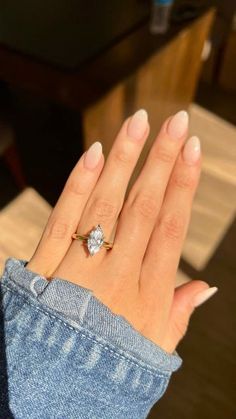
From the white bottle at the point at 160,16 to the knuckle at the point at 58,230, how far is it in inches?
36.2

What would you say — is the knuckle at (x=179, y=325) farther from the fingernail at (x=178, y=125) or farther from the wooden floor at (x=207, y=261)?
the wooden floor at (x=207, y=261)

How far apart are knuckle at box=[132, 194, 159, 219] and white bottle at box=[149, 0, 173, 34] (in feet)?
2.76

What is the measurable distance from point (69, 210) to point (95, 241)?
0.29 feet

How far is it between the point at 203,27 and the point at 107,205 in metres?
1.08

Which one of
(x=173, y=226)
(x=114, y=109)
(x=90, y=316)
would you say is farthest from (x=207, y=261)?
(x=90, y=316)

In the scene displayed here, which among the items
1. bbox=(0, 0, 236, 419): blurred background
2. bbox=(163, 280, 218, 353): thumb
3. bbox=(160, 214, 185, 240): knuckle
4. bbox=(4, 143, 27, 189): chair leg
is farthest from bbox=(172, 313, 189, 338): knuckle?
bbox=(4, 143, 27, 189): chair leg

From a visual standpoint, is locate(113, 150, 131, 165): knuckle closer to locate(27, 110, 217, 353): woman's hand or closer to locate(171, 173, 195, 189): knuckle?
locate(27, 110, 217, 353): woman's hand

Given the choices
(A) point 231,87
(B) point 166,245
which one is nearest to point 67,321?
(B) point 166,245

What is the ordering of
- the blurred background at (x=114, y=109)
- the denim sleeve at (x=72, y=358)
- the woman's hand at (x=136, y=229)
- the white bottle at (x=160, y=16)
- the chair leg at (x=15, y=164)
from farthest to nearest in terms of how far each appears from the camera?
the chair leg at (x=15, y=164)
the white bottle at (x=160, y=16)
the blurred background at (x=114, y=109)
the woman's hand at (x=136, y=229)
the denim sleeve at (x=72, y=358)

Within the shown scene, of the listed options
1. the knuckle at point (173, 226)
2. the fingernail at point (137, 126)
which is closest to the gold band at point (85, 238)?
the knuckle at point (173, 226)

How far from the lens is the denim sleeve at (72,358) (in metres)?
0.55

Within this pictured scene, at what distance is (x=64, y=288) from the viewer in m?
0.62

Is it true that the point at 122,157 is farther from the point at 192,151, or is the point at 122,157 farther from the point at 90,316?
the point at 90,316

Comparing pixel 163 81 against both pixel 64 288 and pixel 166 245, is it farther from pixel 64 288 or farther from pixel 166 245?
pixel 64 288
